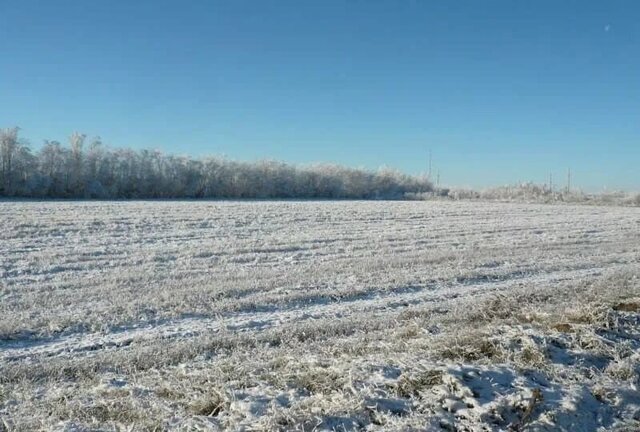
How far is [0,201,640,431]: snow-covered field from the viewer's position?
3.97m

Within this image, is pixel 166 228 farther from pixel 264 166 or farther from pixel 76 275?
pixel 264 166

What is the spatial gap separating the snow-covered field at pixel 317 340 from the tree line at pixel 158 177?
179ft

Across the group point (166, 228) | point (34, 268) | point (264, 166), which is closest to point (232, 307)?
point (34, 268)

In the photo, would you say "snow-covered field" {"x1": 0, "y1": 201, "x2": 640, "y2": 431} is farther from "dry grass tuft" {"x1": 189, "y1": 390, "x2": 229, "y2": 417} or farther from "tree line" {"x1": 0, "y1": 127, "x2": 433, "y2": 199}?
"tree line" {"x1": 0, "y1": 127, "x2": 433, "y2": 199}

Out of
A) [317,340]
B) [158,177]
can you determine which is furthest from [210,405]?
[158,177]

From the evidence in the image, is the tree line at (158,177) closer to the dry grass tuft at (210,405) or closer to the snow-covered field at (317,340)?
the snow-covered field at (317,340)

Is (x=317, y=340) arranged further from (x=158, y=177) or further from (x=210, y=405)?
(x=158, y=177)

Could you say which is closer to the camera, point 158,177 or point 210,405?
point 210,405

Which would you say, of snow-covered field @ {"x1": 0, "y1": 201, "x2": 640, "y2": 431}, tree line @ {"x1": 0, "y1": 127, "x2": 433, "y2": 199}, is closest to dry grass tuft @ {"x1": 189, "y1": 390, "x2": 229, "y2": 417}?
snow-covered field @ {"x1": 0, "y1": 201, "x2": 640, "y2": 431}

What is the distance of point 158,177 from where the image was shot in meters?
73.8

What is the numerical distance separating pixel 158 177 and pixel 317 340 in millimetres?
72603

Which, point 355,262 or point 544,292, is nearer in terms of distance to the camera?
point 544,292

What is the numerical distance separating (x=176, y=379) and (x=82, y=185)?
69.5 m

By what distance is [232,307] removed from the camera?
8625 millimetres
